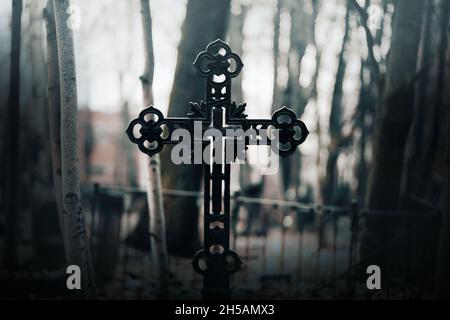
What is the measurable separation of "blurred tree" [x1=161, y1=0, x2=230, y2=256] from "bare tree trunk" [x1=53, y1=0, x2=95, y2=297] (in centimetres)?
350

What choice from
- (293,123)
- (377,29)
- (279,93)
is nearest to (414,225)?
(293,123)

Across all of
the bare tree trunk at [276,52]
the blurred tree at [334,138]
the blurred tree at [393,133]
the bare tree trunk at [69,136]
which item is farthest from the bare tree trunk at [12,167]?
the bare tree trunk at [276,52]

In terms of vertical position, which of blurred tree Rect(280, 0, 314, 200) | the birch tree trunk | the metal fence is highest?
blurred tree Rect(280, 0, 314, 200)

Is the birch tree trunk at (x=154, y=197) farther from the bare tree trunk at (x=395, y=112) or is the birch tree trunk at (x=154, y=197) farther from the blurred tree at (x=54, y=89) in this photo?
the bare tree trunk at (x=395, y=112)

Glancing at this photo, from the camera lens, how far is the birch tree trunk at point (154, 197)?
5.18 metres

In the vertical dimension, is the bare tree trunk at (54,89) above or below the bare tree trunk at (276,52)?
below

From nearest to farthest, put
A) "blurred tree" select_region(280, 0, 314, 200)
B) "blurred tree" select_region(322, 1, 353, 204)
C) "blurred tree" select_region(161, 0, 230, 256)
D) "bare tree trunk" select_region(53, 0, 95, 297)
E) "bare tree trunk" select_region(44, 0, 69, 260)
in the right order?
"bare tree trunk" select_region(53, 0, 95, 297), "bare tree trunk" select_region(44, 0, 69, 260), "blurred tree" select_region(161, 0, 230, 256), "blurred tree" select_region(322, 1, 353, 204), "blurred tree" select_region(280, 0, 314, 200)

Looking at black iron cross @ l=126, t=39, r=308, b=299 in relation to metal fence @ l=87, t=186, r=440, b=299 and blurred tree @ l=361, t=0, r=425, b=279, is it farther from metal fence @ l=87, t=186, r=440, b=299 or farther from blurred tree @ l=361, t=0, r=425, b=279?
blurred tree @ l=361, t=0, r=425, b=279

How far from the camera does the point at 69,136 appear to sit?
4.07 metres

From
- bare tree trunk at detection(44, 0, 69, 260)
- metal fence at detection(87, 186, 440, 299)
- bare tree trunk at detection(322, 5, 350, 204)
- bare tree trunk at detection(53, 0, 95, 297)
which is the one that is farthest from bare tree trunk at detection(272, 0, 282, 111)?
bare tree trunk at detection(53, 0, 95, 297)

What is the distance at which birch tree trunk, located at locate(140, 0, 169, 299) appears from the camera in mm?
5184

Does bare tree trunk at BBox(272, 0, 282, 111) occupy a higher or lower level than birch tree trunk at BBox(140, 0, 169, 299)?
higher

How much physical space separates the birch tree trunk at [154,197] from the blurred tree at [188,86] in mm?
2187
